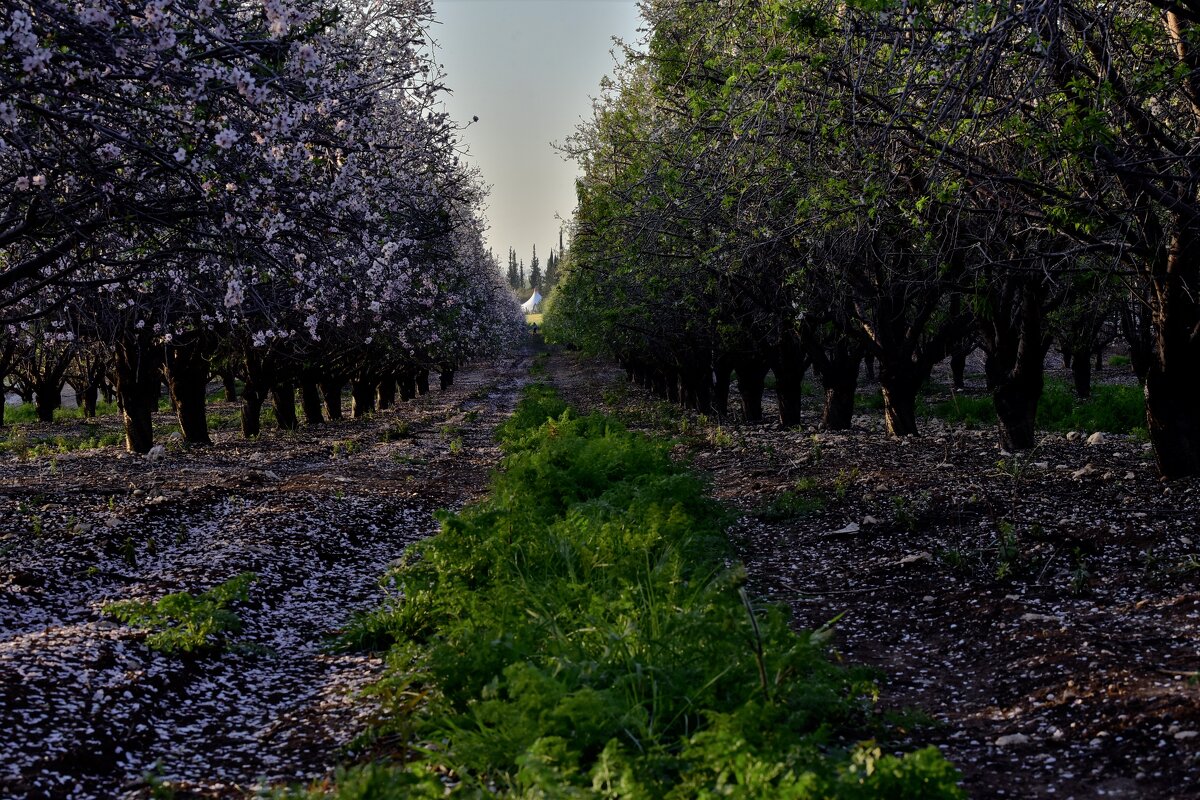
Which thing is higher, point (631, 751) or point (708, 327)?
point (708, 327)

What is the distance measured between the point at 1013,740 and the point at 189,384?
21.4 metres

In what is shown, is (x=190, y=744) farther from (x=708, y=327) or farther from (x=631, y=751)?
(x=708, y=327)

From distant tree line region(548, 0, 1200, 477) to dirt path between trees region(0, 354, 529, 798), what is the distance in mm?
5536

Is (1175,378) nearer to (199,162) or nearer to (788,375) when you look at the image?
(199,162)

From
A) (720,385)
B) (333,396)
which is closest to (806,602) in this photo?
(720,385)

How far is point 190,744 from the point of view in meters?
5.73

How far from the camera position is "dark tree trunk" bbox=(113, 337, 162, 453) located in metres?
20.0

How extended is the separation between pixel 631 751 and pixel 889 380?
14565 millimetres

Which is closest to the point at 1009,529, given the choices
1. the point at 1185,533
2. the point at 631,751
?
the point at 1185,533

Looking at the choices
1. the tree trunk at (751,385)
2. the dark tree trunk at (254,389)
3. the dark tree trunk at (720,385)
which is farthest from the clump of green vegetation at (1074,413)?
the dark tree trunk at (254,389)

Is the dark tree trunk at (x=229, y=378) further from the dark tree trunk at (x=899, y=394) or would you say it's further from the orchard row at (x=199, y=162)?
the dark tree trunk at (x=899, y=394)

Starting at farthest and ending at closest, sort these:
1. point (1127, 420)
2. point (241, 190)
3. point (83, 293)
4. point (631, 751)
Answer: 1. point (1127, 420)
2. point (83, 293)
3. point (241, 190)
4. point (631, 751)

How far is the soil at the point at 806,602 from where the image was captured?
5113 mm

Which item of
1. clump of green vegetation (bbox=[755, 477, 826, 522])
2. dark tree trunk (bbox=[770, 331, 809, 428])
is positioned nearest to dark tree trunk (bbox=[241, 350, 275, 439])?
dark tree trunk (bbox=[770, 331, 809, 428])
